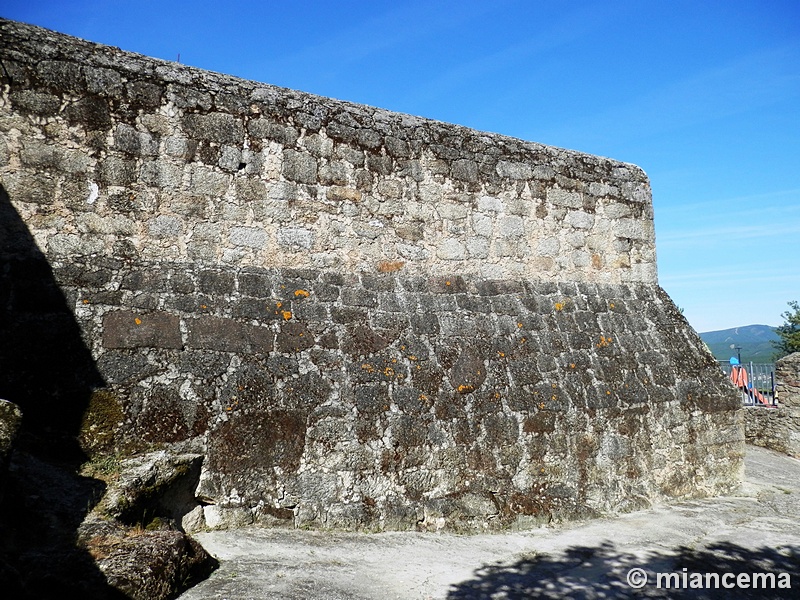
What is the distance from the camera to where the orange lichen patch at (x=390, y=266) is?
5.48m

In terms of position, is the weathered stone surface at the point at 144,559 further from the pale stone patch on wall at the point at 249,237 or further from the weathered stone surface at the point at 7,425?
the pale stone patch on wall at the point at 249,237

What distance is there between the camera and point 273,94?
520 centimetres

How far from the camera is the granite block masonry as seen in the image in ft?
13.6

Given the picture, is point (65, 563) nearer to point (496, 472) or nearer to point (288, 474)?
point (288, 474)

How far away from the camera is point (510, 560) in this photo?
4.03m

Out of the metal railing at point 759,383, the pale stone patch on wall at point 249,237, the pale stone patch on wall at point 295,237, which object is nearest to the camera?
the pale stone patch on wall at point 249,237

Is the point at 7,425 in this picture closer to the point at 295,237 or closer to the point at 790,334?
the point at 295,237

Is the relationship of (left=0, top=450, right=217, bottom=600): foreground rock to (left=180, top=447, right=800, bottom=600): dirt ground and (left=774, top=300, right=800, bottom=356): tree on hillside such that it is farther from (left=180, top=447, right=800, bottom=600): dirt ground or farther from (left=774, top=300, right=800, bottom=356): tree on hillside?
(left=774, top=300, right=800, bottom=356): tree on hillside

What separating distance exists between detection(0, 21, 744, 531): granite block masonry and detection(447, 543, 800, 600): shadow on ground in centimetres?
69

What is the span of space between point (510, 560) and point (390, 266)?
101 inches

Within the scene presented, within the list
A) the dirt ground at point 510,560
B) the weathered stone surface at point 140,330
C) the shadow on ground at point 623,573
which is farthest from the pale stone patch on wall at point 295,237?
the shadow on ground at point 623,573

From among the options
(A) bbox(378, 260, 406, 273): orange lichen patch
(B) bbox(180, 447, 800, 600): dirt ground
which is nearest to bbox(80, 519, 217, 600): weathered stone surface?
(B) bbox(180, 447, 800, 600): dirt ground

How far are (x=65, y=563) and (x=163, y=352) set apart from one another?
1.67 meters

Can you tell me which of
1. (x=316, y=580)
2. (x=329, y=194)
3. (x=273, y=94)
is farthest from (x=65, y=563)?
(x=273, y=94)
